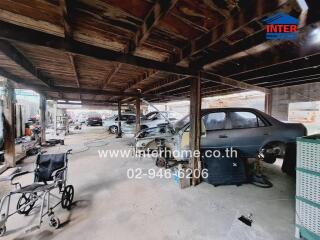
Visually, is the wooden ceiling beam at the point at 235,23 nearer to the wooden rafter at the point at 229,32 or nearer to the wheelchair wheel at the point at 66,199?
the wooden rafter at the point at 229,32

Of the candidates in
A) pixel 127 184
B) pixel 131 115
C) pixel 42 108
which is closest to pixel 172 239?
pixel 127 184

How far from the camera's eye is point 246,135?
156 inches

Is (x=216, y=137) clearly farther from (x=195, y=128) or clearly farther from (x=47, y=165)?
(x=47, y=165)

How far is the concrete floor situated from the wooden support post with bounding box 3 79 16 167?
4.07ft

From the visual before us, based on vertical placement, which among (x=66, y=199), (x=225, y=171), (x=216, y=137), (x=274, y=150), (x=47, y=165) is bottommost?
(x=66, y=199)

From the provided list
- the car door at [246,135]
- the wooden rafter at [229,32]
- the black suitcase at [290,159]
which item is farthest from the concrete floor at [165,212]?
the wooden rafter at [229,32]

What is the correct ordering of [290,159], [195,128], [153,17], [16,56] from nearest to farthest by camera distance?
[153,17]
[16,56]
[195,128]
[290,159]

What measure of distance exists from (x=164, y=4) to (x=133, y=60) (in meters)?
1.19

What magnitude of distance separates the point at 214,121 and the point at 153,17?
3051 mm

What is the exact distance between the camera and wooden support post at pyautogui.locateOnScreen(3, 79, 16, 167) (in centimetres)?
432

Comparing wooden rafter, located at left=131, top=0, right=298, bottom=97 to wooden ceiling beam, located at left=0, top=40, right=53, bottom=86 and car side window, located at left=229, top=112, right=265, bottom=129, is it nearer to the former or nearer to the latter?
car side window, located at left=229, top=112, right=265, bottom=129

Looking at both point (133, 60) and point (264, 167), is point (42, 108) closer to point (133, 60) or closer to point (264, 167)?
point (133, 60)

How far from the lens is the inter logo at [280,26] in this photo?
1.86m

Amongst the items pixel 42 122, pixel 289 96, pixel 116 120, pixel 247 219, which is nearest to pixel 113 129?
pixel 116 120
